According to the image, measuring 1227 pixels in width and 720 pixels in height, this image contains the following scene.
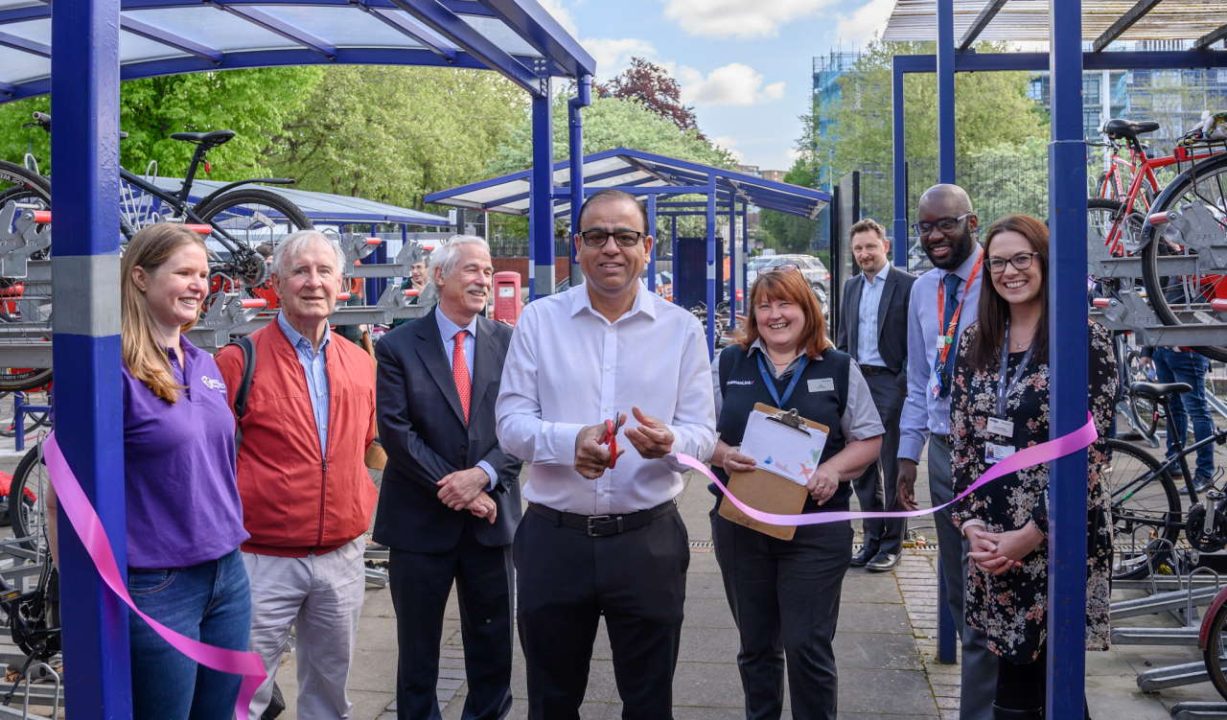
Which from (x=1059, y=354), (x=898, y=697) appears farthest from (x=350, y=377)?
(x=898, y=697)

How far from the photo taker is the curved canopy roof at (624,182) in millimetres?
19859

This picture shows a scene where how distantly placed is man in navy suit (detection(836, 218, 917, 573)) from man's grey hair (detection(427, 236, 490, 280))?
3279mm

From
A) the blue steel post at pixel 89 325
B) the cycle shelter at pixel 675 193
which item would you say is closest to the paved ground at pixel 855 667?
the blue steel post at pixel 89 325

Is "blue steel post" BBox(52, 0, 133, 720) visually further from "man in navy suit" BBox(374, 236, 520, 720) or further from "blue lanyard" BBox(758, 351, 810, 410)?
"blue lanyard" BBox(758, 351, 810, 410)

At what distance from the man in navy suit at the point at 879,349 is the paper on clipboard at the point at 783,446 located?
317cm

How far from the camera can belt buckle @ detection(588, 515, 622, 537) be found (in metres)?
3.43

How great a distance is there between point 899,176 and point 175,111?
14.6 m

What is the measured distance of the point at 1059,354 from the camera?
9.70 ft

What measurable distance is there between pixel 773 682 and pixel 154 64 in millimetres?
5575

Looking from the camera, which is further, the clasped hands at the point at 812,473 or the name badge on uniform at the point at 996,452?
the clasped hands at the point at 812,473

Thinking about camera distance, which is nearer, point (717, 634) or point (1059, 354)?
point (1059, 354)

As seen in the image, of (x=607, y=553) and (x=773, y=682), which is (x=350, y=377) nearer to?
(x=607, y=553)

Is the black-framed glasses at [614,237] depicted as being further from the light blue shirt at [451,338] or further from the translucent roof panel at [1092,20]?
the translucent roof panel at [1092,20]

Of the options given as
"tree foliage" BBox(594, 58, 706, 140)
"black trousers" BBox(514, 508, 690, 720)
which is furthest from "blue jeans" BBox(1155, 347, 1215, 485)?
"tree foliage" BBox(594, 58, 706, 140)
